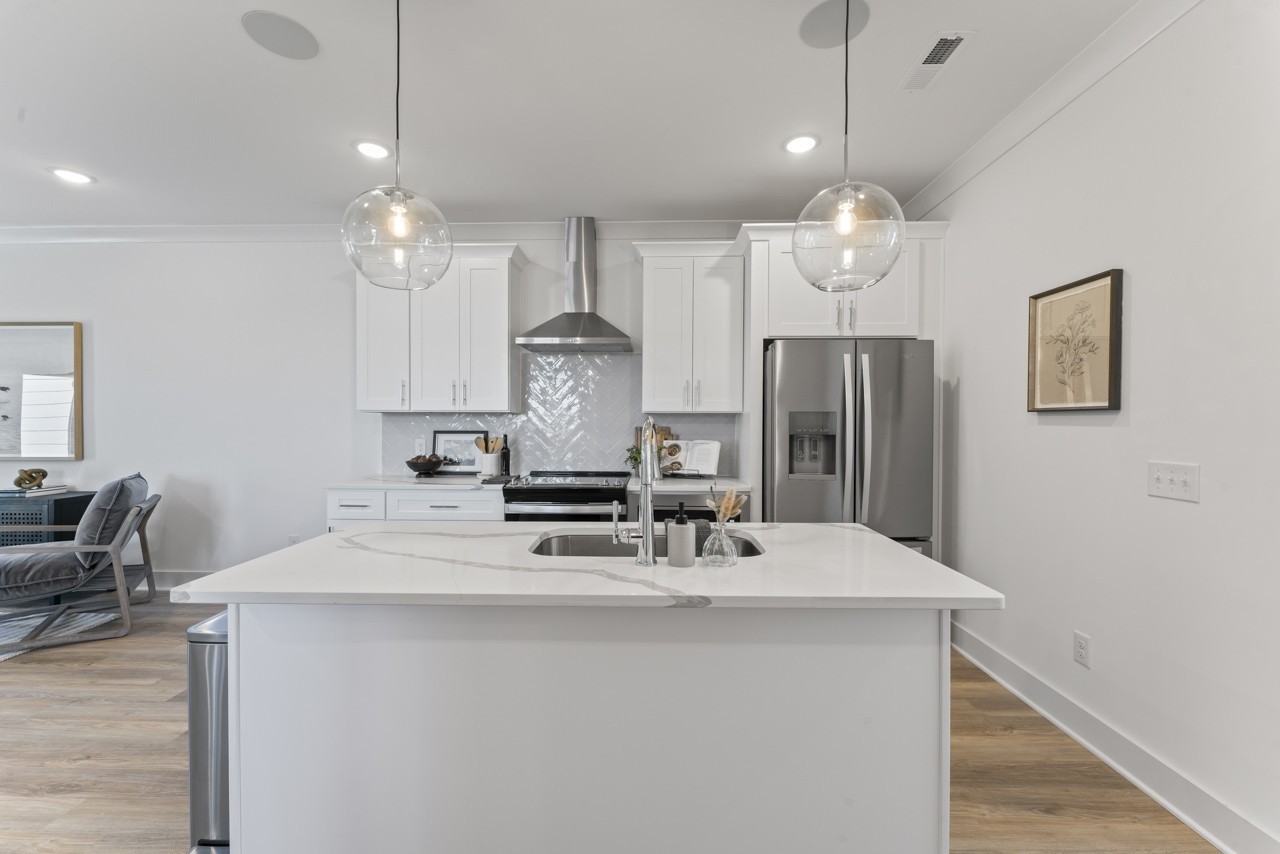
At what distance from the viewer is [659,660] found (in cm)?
148

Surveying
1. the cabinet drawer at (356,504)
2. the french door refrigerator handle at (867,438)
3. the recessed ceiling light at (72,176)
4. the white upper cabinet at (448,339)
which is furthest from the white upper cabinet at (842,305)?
the recessed ceiling light at (72,176)

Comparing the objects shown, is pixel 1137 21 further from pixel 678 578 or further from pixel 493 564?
pixel 493 564

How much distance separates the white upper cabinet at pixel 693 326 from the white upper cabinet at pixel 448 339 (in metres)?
0.95

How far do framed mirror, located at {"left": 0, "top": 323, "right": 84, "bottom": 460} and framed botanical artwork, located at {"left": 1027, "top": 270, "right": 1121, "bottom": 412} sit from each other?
6072 mm

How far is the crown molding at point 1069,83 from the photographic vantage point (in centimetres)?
204

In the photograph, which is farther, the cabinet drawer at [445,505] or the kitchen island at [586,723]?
the cabinet drawer at [445,505]

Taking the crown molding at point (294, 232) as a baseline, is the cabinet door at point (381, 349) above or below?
below


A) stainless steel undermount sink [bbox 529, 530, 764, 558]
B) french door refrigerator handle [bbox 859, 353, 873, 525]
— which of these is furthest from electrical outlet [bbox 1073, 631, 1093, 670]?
stainless steel undermount sink [bbox 529, 530, 764, 558]

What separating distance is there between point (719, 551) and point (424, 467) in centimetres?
286

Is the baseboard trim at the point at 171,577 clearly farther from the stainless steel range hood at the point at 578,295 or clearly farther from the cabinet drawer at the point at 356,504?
the stainless steel range hood at the point at 578,295

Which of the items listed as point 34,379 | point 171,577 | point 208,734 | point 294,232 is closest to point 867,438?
point 208,734

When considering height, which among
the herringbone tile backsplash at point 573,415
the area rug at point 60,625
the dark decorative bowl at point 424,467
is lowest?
the area rug at point 60,625

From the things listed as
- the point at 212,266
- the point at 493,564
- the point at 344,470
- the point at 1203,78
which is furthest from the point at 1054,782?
the point at 212,266

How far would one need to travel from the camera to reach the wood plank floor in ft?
6.11
